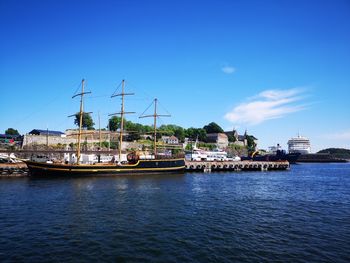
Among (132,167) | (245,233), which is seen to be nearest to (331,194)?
(245,233)

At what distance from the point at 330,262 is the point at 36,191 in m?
31.2

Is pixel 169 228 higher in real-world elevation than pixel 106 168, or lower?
lower

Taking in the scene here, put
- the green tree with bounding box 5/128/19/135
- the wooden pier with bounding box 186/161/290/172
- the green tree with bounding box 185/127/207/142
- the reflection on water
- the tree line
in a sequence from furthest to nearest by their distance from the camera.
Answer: the green tree with bounding box 185/127/207/142 → the tree line → the green tree with bounding box 5/128/19/135 → the wooden pier with bounding box 186/161/290/172 → the reflection on water

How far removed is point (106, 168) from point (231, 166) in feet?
128

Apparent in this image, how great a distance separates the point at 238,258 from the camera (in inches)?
526

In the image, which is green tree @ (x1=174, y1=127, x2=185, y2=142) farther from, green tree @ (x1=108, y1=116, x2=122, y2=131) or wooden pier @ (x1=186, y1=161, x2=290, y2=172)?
wooden pier @ (x1=186, y1=161, x2=290, y2=172)

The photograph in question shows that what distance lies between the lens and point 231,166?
75.8m

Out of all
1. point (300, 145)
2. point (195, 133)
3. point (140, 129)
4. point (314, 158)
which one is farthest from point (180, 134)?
point (314, 158)

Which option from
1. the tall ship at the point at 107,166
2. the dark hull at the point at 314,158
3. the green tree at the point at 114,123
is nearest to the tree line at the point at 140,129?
the green tree at the point at 114,123

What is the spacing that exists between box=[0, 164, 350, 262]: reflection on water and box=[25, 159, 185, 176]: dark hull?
57.5ft

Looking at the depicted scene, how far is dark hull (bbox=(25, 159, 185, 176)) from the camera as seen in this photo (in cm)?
4691

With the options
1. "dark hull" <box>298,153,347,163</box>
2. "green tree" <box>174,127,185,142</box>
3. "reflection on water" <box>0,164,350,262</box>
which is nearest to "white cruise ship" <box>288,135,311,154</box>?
"dark hull" <box>298,153,347,163</box>

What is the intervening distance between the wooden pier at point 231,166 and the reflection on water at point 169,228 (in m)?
39.6

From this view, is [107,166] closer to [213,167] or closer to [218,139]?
[213,167]
